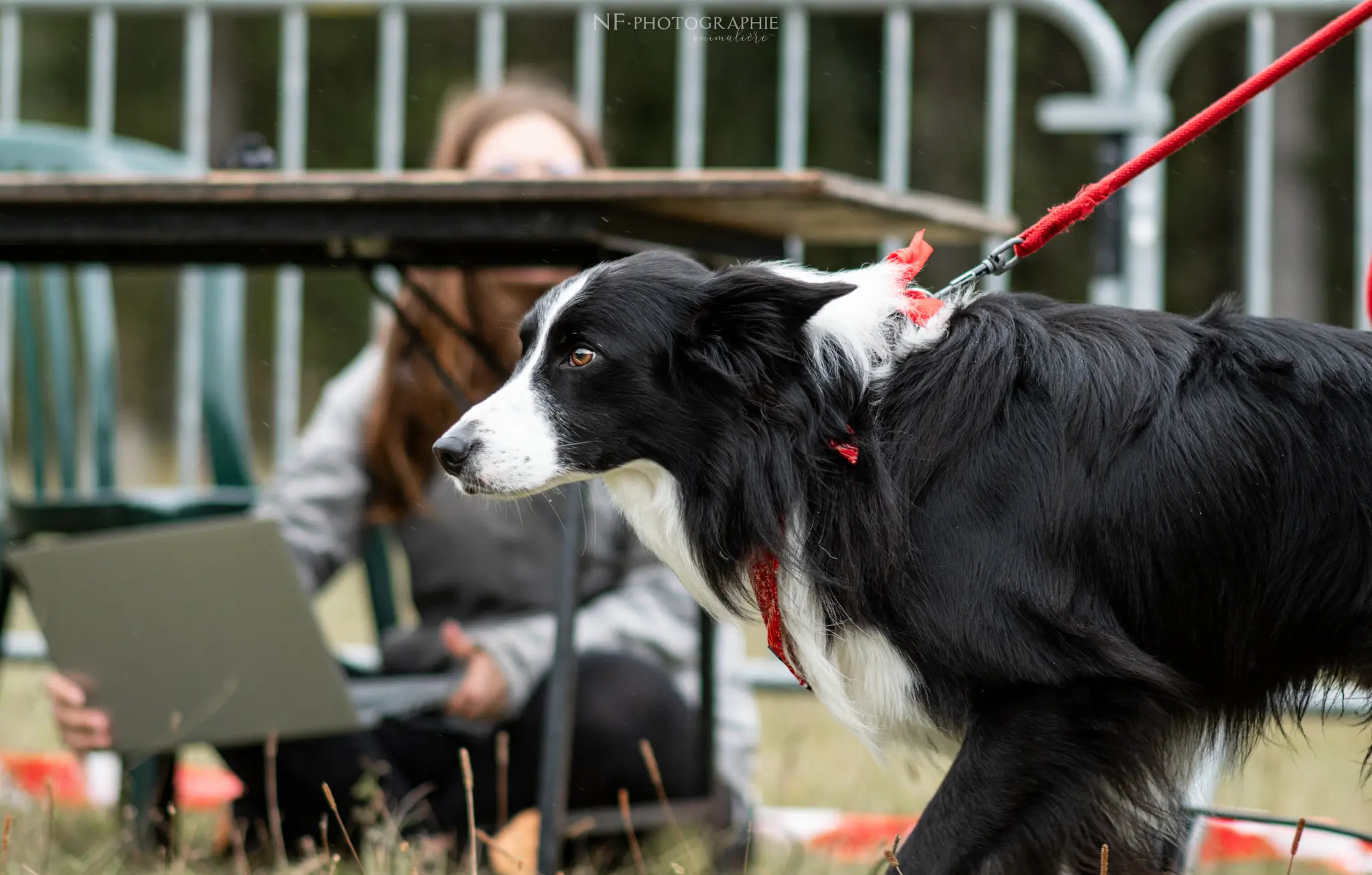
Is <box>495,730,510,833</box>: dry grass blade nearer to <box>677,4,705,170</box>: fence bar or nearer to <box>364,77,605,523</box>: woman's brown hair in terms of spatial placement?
<box>364,77,605,523</box>: woman's brown hair

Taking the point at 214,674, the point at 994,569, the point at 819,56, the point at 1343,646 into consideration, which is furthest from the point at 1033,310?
the point at 819,56

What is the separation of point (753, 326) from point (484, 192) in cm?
50

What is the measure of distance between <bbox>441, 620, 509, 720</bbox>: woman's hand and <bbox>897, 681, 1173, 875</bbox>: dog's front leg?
1.36 metres

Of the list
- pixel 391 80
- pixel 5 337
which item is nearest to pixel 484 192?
pixel 391 80

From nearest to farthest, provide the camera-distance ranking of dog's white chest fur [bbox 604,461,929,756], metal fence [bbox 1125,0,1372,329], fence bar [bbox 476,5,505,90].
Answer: dog's white chest fur [bbox 604,461,929,756] < metal fence [bbox 1125,0,1372,329] < fence bar [bbox 476,5,505,90]

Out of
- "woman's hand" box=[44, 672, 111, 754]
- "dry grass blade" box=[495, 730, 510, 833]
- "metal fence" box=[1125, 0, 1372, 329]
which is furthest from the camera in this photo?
"metal fence" box=[1125, 0, 1372, 329]

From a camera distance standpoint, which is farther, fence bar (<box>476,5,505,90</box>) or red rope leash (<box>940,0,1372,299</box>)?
fence bar (<box>476,5,505,90</box>)

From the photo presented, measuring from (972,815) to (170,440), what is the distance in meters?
14.1

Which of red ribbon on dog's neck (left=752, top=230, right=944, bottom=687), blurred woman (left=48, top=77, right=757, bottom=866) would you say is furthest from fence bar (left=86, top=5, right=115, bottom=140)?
red ribbon on dog's neck (left=752, top=230, right=944, bottom=687)

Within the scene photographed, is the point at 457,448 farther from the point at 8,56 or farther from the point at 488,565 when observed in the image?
the point at 8,56

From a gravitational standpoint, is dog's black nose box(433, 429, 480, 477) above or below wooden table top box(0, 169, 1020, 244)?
below

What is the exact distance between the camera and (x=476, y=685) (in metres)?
2.97

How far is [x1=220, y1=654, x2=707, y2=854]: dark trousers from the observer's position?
3080 millimetres

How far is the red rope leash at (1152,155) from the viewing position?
79.9 inches
